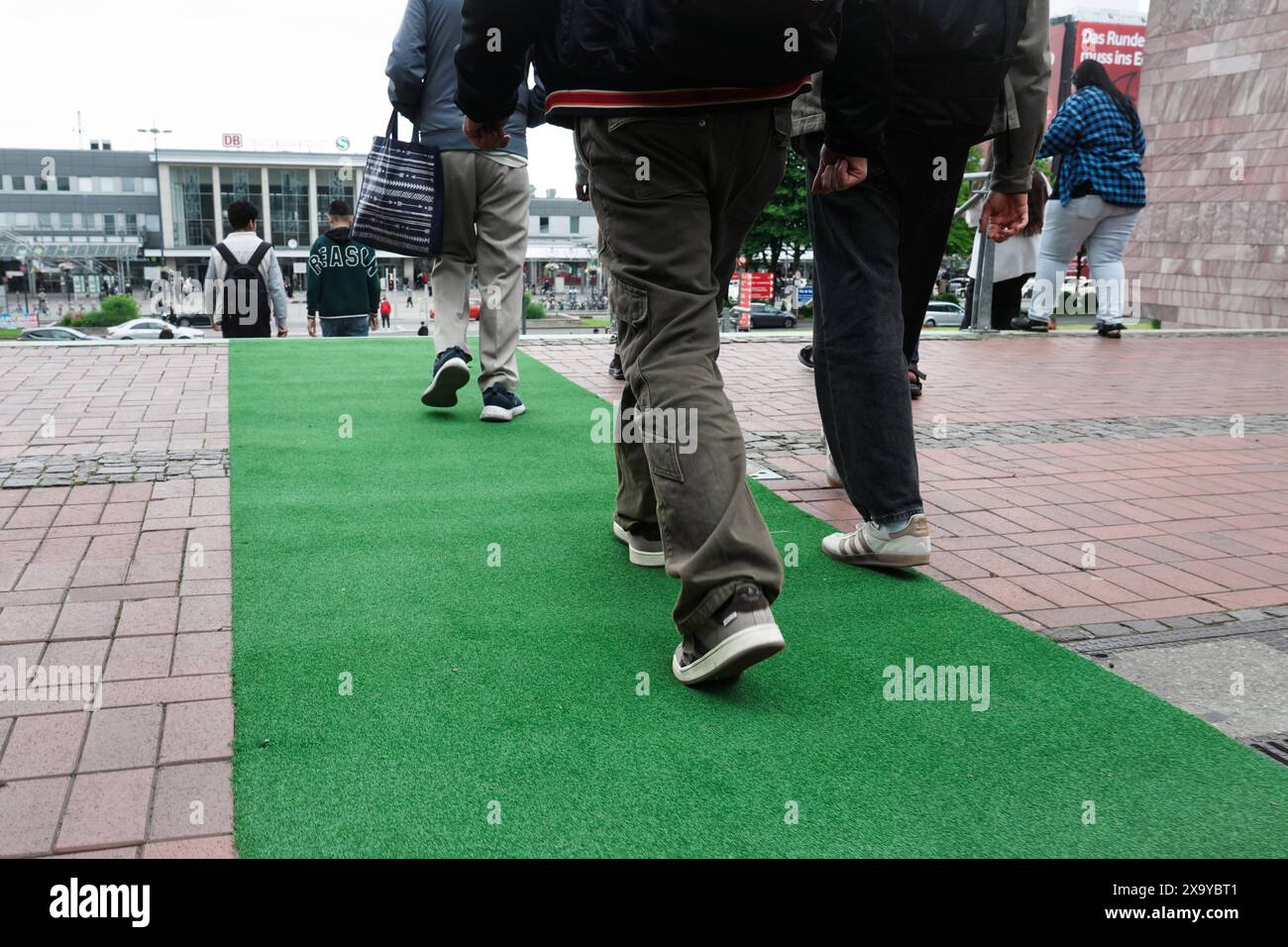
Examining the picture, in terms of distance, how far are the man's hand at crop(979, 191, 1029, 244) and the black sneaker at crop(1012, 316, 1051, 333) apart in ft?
24.2

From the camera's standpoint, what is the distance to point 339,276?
382 inches

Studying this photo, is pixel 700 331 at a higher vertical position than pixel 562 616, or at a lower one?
higher

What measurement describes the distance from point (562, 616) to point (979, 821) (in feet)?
4.06

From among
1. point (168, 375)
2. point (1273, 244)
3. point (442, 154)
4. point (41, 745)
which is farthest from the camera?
point (1273, 244)

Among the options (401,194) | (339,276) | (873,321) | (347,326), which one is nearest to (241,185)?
(347,326)

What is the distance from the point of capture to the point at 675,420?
2438 millimetres

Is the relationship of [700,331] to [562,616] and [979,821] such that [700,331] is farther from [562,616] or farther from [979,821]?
[979,821]

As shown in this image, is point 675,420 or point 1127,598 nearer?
point 675,420

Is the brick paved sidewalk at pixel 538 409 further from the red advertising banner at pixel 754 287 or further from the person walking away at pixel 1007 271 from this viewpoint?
the red advertising banner at pixel 754 287

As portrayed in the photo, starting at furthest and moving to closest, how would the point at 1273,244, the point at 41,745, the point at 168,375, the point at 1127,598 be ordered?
the point at 1273,244
the point at 168,375
the point at 1127,598
the point at 41,745

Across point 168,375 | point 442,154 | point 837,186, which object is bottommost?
point 168,375

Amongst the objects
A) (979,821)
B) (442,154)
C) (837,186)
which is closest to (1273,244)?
(442,154)

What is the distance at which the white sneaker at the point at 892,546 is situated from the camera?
3.21 m

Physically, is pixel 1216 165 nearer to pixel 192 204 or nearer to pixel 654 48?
pixel 654 48
